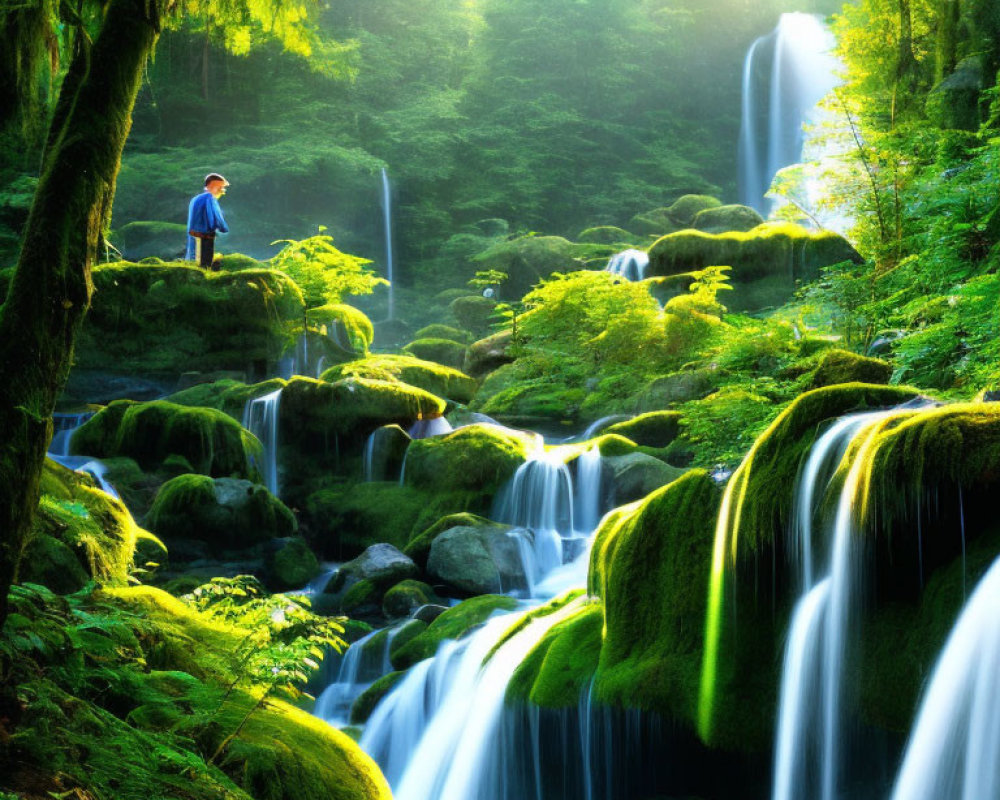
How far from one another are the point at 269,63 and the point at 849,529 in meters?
36.3

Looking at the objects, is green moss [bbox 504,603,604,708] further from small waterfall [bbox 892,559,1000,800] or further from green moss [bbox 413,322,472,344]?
green moss [bbox 413,322,472,344]

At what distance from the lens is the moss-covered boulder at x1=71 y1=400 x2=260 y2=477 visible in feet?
41.0

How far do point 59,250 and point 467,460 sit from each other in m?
9.54

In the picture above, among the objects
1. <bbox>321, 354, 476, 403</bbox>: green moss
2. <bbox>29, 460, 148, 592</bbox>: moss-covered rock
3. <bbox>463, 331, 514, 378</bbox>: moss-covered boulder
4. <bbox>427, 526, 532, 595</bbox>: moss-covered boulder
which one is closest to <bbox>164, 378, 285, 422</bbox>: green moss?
<bbox>321, 354, 476, 403</bbox>: green moss

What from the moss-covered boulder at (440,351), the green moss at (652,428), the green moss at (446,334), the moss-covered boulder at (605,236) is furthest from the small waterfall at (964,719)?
the moss-covered boulder at (605,236)

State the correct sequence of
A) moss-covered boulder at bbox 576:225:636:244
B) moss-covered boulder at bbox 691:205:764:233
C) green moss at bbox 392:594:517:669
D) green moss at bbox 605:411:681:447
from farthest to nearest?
moss-covered boulder at bbox 576:225:636:244
moss-covered boulder at bbox 691:205:764:233
green moss at bbox 605:411:681:447
green moss at bbox 392:594:517:669

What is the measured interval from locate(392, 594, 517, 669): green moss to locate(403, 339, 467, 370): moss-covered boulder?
14.4 m

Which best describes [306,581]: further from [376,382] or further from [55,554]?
[55,554]

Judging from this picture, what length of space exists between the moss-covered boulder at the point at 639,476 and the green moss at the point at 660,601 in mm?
Result: 5655

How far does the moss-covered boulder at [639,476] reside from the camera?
11211mm

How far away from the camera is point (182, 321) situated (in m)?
16.4

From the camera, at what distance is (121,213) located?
29562 millimetres

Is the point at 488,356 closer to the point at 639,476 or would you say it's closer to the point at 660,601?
the point at 639,476

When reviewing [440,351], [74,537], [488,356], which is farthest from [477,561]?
[440,351]
